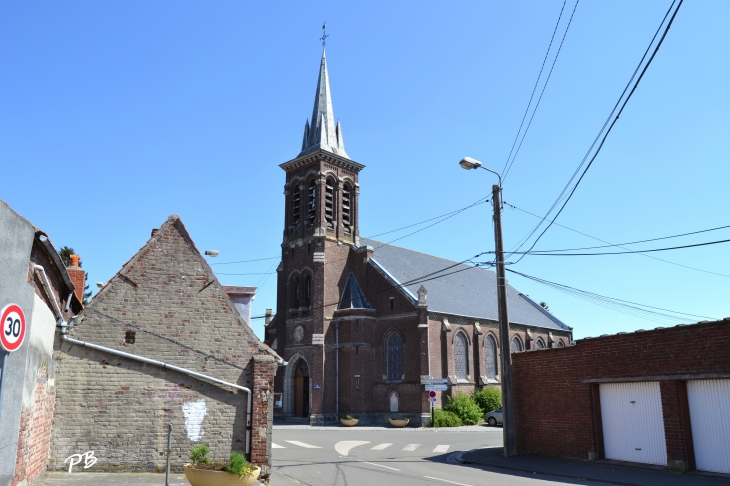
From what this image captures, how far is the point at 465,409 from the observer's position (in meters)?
36.6

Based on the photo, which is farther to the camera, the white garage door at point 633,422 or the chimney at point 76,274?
the chimney at point 76,274

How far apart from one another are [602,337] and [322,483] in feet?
28.6

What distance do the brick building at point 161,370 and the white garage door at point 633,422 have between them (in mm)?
9485

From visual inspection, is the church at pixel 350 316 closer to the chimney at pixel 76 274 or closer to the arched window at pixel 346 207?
the arched window at pixel 346 207

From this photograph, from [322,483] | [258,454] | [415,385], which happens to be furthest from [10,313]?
[415,385]

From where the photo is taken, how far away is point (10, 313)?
767 cm

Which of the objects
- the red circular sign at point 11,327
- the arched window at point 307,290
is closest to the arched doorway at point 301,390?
the arched window at point 307,290

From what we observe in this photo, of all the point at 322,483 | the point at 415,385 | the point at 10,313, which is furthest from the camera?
the point at 415,385

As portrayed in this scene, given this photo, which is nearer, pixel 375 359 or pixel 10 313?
pixel 10 313

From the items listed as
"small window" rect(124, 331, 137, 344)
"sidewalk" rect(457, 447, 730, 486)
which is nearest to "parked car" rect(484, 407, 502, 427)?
"sidewalk" rect(457, 447, 730, 486)

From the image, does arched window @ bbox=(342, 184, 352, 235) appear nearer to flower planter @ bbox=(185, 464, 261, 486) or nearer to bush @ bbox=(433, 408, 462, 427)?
bush @ bbox=(433, 408, 462, 427)

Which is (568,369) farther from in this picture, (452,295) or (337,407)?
(452,295)

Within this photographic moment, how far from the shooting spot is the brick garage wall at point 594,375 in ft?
46.5

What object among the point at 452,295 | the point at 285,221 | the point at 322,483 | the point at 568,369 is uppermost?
the point at 285,221
